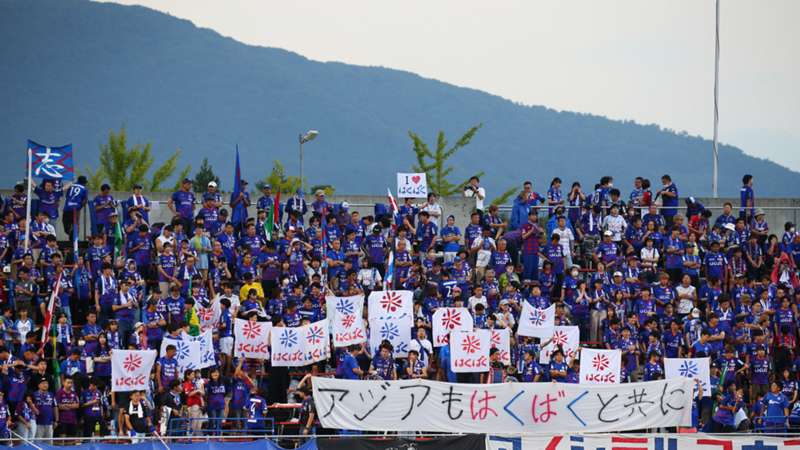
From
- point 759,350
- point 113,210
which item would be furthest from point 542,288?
point 113,210

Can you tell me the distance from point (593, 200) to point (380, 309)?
306 inches

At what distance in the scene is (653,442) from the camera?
21.1m

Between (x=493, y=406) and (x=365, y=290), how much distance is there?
5832 mm

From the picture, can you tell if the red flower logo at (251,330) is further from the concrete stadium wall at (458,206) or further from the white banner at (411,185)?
the concrete stadium wall at (458,206)

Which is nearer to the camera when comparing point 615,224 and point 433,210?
point 615,224

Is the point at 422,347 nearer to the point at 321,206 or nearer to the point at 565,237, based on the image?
the point at 565,237

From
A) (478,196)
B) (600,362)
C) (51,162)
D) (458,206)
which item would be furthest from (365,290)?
(51,162)

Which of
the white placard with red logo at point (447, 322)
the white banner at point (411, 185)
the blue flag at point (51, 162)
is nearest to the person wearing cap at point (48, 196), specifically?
the blue flag at point (51, 162)

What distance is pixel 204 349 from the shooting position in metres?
22.6

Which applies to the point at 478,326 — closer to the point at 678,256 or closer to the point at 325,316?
the point at 325,316

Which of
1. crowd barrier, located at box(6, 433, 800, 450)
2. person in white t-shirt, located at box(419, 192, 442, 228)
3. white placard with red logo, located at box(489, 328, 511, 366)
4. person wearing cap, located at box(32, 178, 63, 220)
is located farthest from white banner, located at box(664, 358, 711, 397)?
person wearing cap, located at box(32, 178, 63, 220)

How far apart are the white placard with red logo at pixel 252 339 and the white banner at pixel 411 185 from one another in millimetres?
7305

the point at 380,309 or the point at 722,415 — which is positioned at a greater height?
the point at 380,309

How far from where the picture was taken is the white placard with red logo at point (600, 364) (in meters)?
23.2
